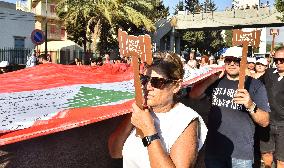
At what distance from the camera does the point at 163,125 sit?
2346 millimetres

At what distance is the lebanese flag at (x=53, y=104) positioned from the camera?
3.12 m

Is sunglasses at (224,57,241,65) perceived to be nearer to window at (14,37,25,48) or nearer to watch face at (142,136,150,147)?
watch face at (142,136,150,147)

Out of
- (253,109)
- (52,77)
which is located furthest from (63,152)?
(253,109)

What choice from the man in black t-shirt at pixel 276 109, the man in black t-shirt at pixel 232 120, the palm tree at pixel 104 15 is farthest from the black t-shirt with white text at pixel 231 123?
the palm tree at pixel 104 15

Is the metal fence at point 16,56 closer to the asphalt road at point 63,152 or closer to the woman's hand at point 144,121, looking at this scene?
the asphalt road at point 63,152

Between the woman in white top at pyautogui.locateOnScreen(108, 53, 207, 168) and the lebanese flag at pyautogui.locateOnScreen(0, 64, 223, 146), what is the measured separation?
86 centimetres

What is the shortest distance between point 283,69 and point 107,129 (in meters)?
4.79

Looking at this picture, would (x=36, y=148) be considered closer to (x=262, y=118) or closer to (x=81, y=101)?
(x=81, y=101)

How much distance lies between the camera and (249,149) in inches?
150

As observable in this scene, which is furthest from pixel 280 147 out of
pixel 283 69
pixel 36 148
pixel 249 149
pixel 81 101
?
pixel 36 148

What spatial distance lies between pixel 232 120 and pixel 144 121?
194 centimetres

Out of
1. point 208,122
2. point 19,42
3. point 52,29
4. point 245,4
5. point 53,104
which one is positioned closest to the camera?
point 53,104

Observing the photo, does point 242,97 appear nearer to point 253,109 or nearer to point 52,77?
point 253,109

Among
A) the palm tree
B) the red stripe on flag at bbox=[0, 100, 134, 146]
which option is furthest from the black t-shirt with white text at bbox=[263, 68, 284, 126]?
the palm tree
